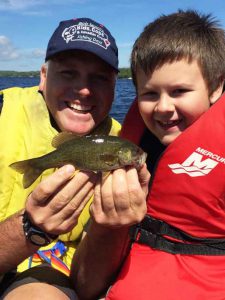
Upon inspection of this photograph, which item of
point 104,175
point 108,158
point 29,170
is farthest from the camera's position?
point 29,170

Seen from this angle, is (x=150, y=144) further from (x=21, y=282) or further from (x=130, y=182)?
(x=21, y=282)

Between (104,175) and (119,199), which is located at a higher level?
(104,175)

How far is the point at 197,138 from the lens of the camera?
398 cm

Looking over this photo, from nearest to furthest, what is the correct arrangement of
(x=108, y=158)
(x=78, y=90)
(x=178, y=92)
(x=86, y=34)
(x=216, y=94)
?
(x=108, y=158) → (x=178, y=92) → (x=216, y=94) → (x=78, y=90) → (x=86, y=34)

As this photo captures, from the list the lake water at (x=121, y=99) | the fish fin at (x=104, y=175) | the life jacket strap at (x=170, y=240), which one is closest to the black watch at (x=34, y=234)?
the fish fin at (x=104, y=175)

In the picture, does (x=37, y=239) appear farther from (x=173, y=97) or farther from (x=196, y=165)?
(x=173, y=97)

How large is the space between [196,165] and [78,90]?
153cm

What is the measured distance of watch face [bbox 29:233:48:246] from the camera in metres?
3.48

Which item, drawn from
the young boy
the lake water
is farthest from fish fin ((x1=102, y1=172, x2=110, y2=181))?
the lake water

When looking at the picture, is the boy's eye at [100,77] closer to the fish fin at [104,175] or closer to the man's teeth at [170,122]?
the man's teeth at [170,122]

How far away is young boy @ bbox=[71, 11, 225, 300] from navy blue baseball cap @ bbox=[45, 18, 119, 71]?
42 centimetres

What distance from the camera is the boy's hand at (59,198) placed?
3.24 meters

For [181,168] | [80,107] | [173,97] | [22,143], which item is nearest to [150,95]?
[173,97]

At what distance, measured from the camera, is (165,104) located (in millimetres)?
3818
